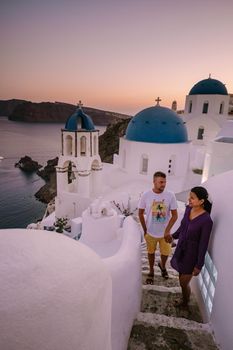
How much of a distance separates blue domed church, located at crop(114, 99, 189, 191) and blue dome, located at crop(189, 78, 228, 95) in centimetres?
920

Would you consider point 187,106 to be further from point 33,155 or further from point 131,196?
point 33,155

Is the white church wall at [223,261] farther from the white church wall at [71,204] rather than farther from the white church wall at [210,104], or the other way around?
the white church wall at [210,104]

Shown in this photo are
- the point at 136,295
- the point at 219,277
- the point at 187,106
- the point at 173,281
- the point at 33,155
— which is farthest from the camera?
the point at 33,155

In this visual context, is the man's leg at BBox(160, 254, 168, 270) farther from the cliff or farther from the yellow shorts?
the cliff

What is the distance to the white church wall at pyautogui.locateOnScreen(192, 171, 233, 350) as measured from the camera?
2.30 m

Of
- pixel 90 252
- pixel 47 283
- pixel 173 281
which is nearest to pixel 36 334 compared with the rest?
pixel 47 283

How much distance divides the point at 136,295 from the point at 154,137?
12.7 meters

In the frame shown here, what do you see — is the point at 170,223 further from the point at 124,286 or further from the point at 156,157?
the point at 156,157

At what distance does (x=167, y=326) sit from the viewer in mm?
2768

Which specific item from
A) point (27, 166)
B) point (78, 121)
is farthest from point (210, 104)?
point (27, 166)

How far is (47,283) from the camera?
4.05 ft

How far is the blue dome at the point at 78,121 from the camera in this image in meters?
15.4

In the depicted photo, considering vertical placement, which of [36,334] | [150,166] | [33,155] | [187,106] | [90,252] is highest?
[187,106]

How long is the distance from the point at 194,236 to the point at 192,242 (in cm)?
9
